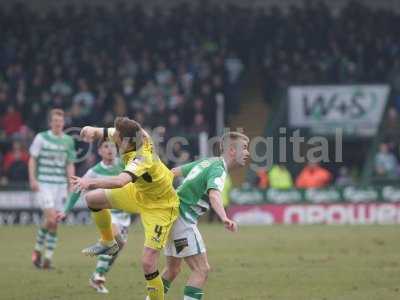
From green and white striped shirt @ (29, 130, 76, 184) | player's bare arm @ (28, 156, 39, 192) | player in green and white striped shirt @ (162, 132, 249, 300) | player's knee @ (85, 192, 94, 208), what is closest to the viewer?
player in green and white striped shirt @ (162, 132, 249, 300)

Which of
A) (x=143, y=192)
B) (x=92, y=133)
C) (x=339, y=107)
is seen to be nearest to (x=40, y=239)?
(x=92, y=133)

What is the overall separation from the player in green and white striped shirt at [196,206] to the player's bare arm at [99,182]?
0.86 m

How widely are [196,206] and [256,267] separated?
4994 millimetres

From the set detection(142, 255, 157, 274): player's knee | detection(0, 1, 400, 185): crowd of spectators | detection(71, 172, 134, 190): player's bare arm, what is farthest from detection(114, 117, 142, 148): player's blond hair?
detection(0, 1, 400, 185): crowd of spectators

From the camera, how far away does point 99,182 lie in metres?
9.56

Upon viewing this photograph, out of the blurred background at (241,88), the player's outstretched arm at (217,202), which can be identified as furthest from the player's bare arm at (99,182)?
the blurred background at (241,88)

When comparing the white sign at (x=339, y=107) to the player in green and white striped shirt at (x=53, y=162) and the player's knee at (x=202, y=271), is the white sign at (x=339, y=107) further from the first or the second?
the player's knee at (x=202, y=271)

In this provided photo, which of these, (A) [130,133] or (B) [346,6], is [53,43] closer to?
(B) [346,6]

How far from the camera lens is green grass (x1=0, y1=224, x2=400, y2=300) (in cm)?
1222

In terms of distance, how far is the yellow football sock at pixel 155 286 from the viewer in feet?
32.8

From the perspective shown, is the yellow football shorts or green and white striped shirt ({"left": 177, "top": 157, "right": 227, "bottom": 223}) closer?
the yellow football shorts

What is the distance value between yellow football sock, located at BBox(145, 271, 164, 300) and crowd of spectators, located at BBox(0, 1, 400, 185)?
54.2 feet

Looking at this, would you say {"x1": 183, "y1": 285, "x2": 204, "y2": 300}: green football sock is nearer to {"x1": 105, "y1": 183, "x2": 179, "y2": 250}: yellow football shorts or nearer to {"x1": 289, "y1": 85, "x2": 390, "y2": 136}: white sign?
{"x1": 105, "y1": 183, "x2": 179, "y2": 250}: yellow football shorts

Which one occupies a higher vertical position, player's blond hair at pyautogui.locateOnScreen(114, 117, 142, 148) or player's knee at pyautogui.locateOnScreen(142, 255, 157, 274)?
player's blond hair at pyautogui.locateOnScreen(114, 117, 142, 148)
